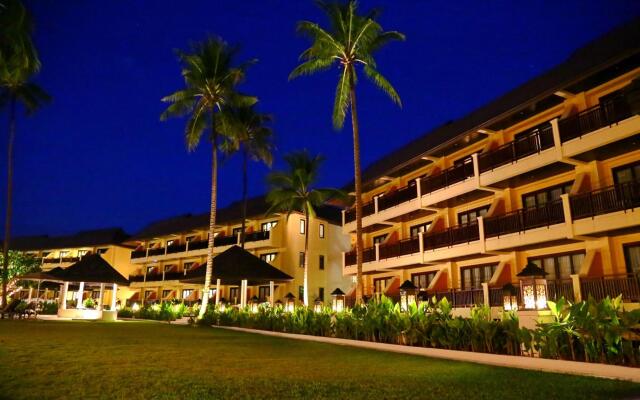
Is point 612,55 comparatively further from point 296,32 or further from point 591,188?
point 296,32

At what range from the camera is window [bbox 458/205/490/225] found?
2305 centimetres

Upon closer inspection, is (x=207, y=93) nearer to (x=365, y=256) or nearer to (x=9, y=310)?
(x=365, y=256)

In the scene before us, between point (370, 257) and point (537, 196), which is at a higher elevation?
point (537, 196)

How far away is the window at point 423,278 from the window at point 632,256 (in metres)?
10.4

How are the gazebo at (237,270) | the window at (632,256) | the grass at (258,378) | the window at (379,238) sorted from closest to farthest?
the grass at (258,378), the window at (632,256), the gazebo at (237,270), the window at (379,238)

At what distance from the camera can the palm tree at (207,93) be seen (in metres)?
23.7

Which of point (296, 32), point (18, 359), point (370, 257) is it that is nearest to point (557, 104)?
point (296, 32)

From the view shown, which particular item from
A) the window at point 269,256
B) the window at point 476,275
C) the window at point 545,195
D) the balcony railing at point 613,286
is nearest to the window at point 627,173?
the window at point 545,195

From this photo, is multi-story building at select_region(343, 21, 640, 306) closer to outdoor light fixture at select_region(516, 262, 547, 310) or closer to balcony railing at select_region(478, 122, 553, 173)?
balcony railing at select_region(478, 122, 553, 173)

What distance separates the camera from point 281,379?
6.95 metres

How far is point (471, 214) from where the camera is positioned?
78.6 feet

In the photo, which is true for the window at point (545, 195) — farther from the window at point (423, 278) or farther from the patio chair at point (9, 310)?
the patio chair at point (9, 310)

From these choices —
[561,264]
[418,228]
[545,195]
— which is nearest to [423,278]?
[418,228]

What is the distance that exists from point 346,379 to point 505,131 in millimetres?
17899
